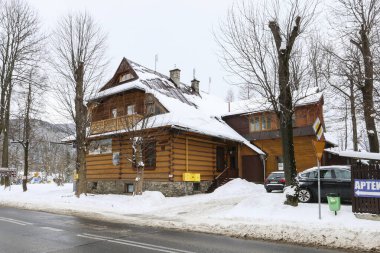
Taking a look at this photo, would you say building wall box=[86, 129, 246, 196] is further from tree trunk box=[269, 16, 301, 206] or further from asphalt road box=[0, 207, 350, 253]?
asphalt road box=[0, 207, 350, 253]

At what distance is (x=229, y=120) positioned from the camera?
30016mm

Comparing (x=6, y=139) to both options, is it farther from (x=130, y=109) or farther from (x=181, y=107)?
(x=181, y=107)

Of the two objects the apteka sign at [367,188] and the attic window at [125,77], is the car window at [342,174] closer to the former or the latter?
the apteka sign at [367,188]

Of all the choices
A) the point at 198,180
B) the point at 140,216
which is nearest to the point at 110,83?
the point at 198,180

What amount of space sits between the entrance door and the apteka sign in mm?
15190

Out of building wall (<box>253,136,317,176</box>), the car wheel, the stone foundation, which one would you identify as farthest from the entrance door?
the car wheel

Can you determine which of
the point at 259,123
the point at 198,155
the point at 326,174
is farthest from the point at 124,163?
the point at 326,174

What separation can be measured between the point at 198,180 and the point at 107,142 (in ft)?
24.0

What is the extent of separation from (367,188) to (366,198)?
1.12 feet

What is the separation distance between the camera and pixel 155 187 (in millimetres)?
22234

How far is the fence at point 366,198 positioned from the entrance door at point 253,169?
595 inches

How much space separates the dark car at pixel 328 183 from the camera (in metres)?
14.9

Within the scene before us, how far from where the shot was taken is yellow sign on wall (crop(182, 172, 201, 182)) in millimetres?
22188

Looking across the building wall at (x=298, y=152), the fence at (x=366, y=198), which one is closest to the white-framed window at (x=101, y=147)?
the building wall at (x=298, y=152)
